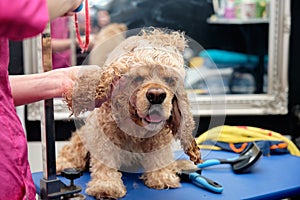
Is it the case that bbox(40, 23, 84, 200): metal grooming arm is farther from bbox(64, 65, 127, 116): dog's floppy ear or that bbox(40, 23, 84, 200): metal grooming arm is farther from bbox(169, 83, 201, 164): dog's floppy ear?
bbox(169, 83, 201, 164): dog's floppy ear

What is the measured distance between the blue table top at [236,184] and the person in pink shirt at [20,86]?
276mm

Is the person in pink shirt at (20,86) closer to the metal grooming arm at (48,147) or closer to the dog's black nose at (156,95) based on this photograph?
the metal grooming arm at (48,147)

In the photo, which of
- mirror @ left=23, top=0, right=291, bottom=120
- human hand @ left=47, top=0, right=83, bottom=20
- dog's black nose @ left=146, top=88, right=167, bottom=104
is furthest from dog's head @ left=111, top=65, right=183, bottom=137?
mirror @ left=23, top=0, right=291, bottom=120

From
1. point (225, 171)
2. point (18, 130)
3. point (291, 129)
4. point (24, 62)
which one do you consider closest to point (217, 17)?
point (291, 129)

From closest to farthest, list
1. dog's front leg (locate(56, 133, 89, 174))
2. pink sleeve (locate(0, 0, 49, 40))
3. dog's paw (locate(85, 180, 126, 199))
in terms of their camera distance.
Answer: pink sleeve (locate(0, 0, 49, 40))
dog's paw (locate(85, 180, 126, 199))
dog's front leg (locate(56, 133, 89, 174))

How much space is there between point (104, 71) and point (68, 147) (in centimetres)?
41

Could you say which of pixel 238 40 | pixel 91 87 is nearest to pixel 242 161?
pixel 91 87

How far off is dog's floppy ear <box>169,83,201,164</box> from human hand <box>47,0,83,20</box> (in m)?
0.37

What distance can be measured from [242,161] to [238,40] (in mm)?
1052

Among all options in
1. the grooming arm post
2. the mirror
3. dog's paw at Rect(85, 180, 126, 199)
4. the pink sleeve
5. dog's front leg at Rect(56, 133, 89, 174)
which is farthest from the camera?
the mirror

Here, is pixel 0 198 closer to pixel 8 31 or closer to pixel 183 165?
pixel 8 31

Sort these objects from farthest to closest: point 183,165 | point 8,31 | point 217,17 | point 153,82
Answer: point 217,17 → point 183,165 → point 153,82 → point 8,31

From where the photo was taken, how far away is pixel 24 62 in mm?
1984

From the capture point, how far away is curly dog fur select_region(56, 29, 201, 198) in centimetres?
96
